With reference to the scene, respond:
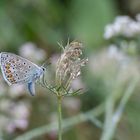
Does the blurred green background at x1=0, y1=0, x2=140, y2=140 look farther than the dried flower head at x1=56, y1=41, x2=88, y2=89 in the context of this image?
Yes

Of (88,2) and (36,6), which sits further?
(88,2)

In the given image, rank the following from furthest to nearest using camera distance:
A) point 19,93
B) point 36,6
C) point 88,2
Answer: point 88,2, point 36,6, point 19,93

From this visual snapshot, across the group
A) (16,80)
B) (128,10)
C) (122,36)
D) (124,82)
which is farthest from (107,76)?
(16,80)

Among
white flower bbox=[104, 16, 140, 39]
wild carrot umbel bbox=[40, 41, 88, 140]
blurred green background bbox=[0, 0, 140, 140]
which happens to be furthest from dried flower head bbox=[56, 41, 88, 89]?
white flower bbox=[104, 16, 140, 39]

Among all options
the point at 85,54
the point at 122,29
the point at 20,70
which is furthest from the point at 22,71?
the point at 85,54

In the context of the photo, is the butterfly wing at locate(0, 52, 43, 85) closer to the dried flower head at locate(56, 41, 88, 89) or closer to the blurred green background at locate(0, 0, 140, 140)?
the dried flower head at locate(56, 41, 88, 89)

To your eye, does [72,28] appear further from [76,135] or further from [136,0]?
[76,135]
